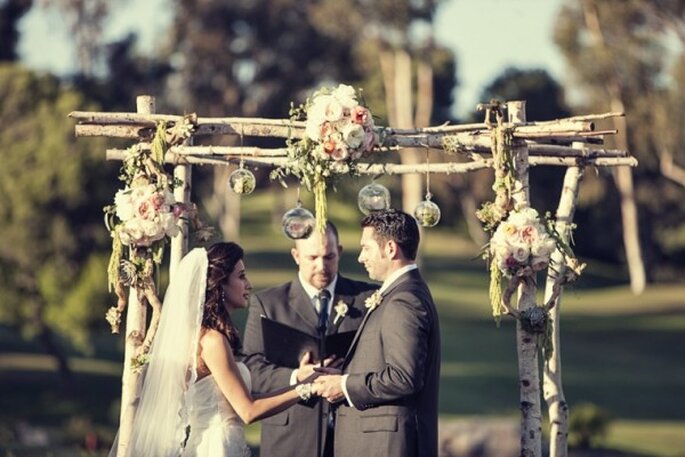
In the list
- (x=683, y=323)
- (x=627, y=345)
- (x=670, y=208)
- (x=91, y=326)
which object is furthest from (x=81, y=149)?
(x=670, y=208)

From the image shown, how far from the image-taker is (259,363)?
344 inches

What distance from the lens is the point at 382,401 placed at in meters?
7.68

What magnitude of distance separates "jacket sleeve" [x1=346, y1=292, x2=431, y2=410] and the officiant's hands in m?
0.39

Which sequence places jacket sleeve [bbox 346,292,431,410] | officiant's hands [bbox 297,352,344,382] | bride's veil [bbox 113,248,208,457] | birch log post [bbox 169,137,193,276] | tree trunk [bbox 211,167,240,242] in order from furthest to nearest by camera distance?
1. tree trunk [bbox 211,167,240,242]
2. birch log post [bbox 169,137,193,276]
3. officiant's hands [bbox 297,352,344,382]
4. bride's veil [bbox 113,248,208,457]
5. jacket sleeve [bbox 346,292,431,410]

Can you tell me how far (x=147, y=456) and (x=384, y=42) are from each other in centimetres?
3627

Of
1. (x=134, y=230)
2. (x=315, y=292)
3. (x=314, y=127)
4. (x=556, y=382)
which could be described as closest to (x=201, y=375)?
(x=134, y=230)

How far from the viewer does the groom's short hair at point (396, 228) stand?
7691 mm

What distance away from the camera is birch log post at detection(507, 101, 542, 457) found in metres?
8.47

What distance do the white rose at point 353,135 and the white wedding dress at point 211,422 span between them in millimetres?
1331

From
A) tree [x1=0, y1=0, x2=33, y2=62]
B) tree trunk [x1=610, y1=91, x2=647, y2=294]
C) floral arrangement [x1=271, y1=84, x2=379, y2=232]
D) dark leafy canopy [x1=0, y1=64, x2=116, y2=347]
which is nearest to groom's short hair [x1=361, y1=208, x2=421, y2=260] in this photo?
floral arrangement [x1=271, y1=84, x2=379, y2=232]

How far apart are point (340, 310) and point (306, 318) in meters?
0.26

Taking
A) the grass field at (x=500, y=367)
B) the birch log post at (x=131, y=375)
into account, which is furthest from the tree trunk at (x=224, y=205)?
the birch log post at (x=131, y=375)

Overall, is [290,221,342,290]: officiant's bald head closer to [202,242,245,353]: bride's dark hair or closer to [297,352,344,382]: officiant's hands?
[297,352,344,382]: officiant's hands

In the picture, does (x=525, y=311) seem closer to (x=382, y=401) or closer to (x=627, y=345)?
(x=382, y=401)
